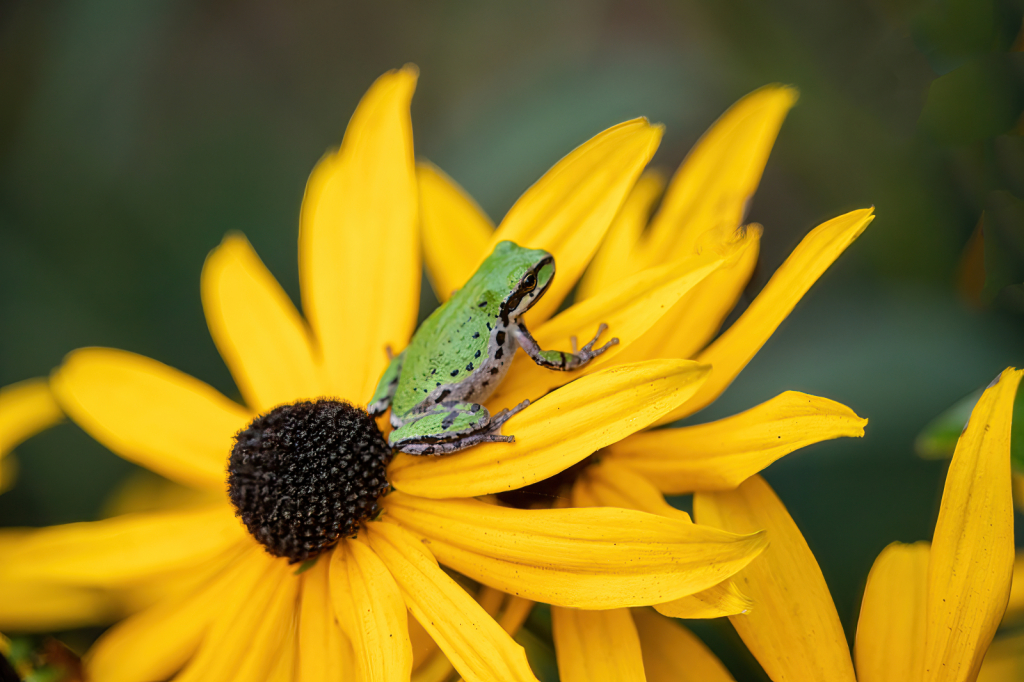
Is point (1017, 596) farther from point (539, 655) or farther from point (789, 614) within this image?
point (539, 655)

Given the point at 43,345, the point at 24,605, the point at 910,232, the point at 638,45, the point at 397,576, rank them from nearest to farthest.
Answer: the point at 397,576
the point at 910,232
the point at 24,605
the point at 638,45
the point at 43,345

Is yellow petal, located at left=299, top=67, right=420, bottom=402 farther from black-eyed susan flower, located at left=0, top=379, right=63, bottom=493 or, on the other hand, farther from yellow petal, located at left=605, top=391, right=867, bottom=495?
black-eyed susan flower, located at left=0, top=379, right=63, bottom=493

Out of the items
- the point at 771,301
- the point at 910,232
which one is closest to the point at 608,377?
the point at 771,301

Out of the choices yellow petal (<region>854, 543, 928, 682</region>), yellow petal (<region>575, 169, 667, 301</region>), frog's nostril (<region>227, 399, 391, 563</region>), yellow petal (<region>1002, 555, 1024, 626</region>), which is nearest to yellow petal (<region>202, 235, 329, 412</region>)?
frog's nostril (<region>227, 399, 391, 563</region>)

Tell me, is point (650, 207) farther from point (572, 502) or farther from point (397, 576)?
point (397, 576)

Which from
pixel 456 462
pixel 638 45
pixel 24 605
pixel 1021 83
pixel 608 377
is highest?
pixel 638 45

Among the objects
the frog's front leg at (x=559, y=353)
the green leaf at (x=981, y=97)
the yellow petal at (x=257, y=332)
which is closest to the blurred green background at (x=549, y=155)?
the green leaf at (x=981, y=97)

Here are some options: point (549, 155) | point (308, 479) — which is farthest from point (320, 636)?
point (549, 155)
